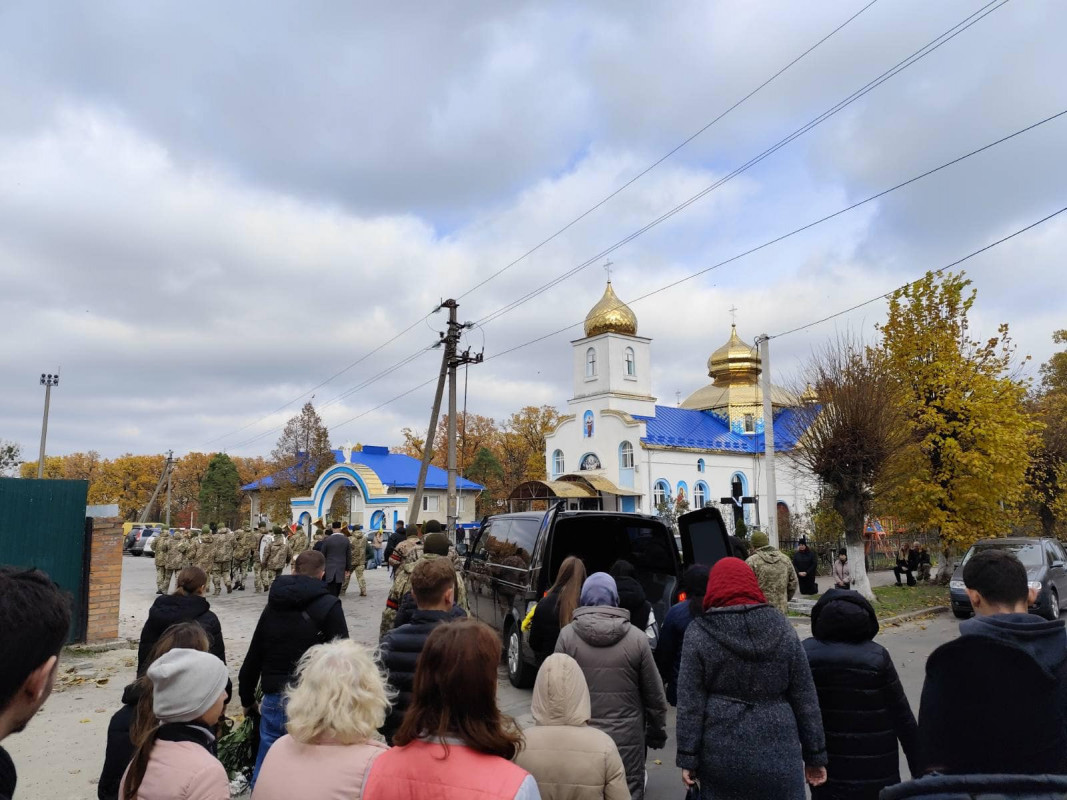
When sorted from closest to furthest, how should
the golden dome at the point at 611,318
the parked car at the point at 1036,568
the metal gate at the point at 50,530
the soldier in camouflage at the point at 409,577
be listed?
1. the soldier in camouflage at the point at 409,577
2. the metal gate at the point at 50,530
3. the parked car at the point at 1036,568
4. the golden dome at the point at 611,318

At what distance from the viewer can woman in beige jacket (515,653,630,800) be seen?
2873 mm

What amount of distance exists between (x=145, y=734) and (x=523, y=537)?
6321 mm

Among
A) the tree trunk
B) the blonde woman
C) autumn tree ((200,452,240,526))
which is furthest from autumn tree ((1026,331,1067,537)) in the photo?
autumn tree ((200,452,240,526))

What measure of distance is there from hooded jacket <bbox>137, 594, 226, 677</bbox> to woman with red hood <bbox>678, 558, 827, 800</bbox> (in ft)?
11.6

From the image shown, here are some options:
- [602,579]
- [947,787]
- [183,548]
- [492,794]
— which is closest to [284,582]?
[602,579]

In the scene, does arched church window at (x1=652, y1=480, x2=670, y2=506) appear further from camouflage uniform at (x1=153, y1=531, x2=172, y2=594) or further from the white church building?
camouflage uniform at (x1=153, y1=531, x2=172, y2=594)

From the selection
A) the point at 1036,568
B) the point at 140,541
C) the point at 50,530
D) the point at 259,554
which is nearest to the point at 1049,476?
the point at 1036,568

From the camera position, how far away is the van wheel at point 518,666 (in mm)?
8570

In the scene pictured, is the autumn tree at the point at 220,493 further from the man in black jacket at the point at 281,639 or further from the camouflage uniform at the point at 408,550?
the man in black jacket at the point at 281,639

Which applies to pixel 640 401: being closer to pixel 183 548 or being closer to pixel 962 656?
pixel 183 548

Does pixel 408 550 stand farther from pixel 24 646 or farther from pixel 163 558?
pixel 163 558

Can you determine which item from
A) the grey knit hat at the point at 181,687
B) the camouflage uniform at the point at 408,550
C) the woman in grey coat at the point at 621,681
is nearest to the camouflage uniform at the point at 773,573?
the camouflage uniform at the point at 408,550

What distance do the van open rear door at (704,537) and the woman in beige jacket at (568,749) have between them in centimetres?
516

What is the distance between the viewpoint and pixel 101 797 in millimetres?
3213
